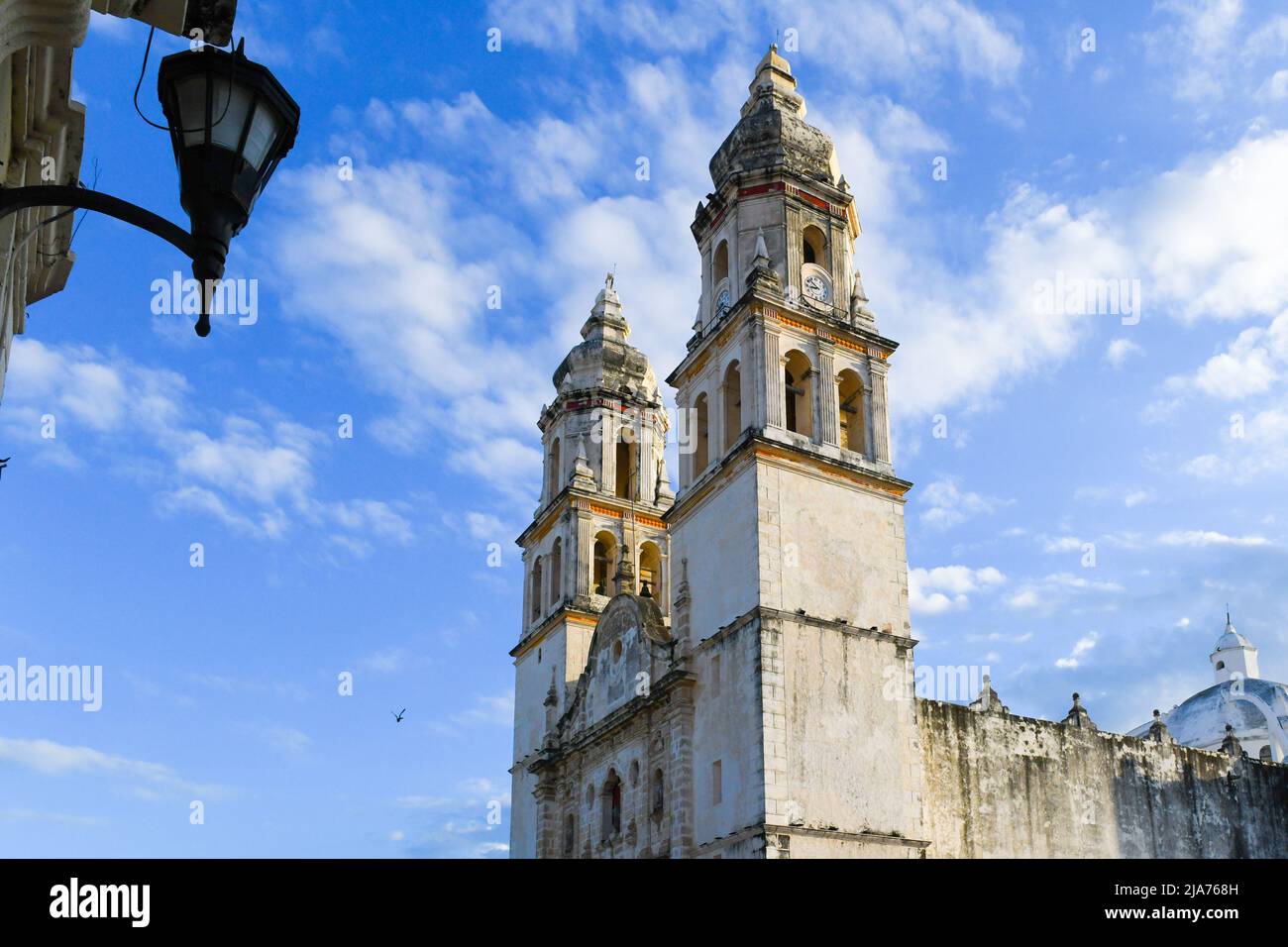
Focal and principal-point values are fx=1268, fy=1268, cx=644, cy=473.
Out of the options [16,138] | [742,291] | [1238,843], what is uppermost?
[742,291]

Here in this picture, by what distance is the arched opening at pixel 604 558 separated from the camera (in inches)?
1102

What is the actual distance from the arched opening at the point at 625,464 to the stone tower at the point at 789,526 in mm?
5503

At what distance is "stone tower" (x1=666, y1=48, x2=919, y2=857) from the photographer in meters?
18.7

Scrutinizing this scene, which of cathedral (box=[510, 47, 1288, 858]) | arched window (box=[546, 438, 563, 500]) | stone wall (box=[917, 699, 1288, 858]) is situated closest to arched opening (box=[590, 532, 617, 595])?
cathedral (box=[510, 47, 1288, 858])

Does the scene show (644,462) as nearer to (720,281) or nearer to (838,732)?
(720,281)

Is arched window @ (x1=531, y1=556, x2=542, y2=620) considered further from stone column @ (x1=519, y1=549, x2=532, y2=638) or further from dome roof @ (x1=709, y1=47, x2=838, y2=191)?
dome roof @ (x1=709, y1=47, x2=838, y2=191)

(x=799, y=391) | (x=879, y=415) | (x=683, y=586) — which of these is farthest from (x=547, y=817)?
(x=879, y=415)

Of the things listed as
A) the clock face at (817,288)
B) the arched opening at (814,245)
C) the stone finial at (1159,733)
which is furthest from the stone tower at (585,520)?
the stone finial at (1159,733)

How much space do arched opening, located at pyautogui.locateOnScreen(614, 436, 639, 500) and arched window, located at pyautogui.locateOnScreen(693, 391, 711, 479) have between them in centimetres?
604
